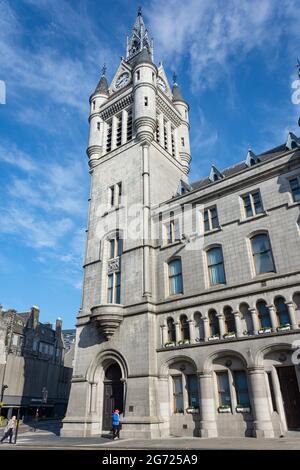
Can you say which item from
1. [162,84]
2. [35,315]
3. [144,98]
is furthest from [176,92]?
[35,315]

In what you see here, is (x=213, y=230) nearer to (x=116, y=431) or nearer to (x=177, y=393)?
(x=177, y=393)

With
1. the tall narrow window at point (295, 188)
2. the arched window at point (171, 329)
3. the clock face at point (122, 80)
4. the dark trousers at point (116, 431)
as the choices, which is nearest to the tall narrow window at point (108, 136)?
the clock face at point (122, 80)

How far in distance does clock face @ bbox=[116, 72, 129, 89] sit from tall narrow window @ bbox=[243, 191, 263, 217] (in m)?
26.3

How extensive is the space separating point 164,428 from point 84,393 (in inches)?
302

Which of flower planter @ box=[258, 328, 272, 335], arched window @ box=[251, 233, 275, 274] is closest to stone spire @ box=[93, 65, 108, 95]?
arched window @ box=[251, 233, 275, 274]

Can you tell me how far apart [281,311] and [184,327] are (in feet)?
24.2

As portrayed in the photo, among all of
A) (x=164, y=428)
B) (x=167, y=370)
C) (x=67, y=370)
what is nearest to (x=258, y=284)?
(x=167, y=370)

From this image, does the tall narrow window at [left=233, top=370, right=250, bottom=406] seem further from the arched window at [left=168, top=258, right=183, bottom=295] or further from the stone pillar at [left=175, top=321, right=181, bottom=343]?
the arched window at [left=168, top=258, right=183, bottom=295]

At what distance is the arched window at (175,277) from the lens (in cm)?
2786

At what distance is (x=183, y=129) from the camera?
44.6 meters

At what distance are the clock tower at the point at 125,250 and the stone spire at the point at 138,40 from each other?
483 inches

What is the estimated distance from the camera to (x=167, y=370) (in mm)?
25531

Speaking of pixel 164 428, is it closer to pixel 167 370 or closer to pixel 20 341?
pixel 167 370

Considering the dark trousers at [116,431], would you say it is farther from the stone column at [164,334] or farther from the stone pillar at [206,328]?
the stone pillar at [206,328]
